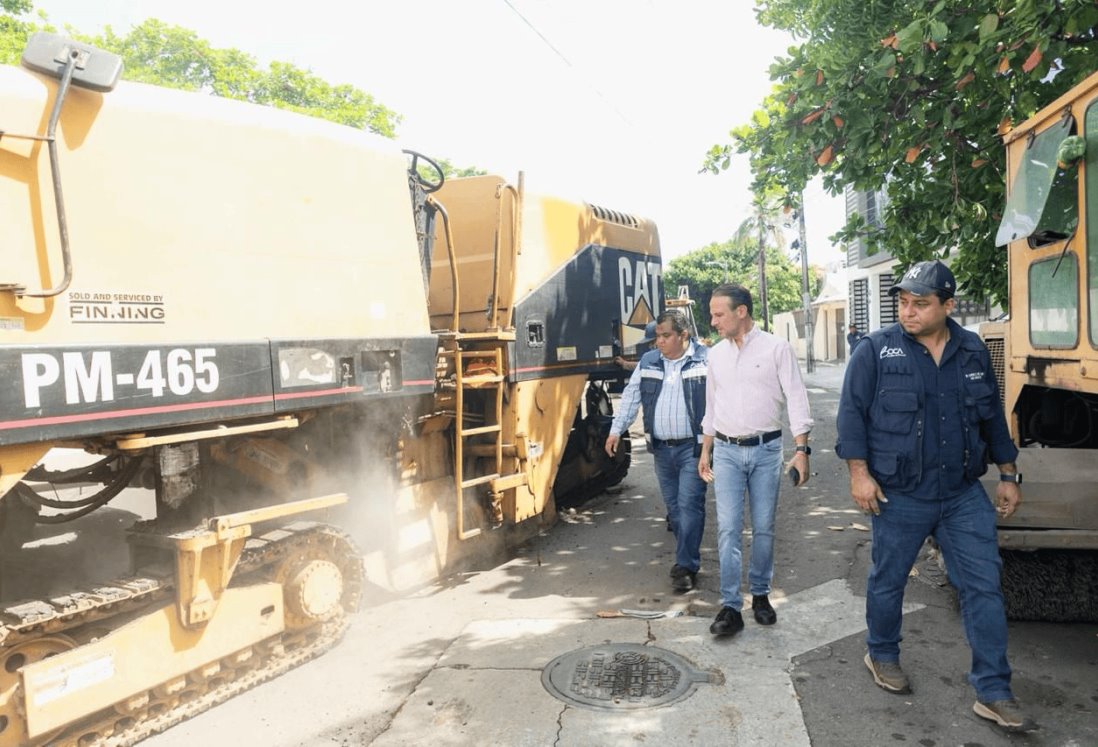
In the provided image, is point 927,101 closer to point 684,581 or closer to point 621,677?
point 684,581

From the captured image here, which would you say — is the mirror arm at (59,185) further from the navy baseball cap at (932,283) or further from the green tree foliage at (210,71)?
the green tree foliage at (210,71)

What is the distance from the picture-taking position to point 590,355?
7008 mm

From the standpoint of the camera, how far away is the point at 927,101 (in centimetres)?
654

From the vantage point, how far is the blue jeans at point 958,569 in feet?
10.8

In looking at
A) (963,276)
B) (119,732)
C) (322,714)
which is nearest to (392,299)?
(322,714)

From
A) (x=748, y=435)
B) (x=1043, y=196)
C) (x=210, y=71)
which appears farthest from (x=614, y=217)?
(x=210, y=71)

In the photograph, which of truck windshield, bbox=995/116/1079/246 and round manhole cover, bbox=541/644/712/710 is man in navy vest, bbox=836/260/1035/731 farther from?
truck windshield, bbox=995/116/1079/246

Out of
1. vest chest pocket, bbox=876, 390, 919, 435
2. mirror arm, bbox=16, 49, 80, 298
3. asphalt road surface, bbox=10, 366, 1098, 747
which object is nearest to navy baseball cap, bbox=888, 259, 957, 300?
vest chest pocket, bbox=876, 390, 919, 435

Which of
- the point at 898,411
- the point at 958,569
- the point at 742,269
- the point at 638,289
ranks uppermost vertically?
the point at 742,269

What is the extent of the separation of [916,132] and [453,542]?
5.06 m

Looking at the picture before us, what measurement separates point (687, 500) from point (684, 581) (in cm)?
56

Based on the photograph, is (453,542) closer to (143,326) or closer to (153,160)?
(143,326)

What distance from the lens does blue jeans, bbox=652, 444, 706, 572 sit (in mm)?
5230

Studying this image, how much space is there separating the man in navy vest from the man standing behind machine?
5.61ft
